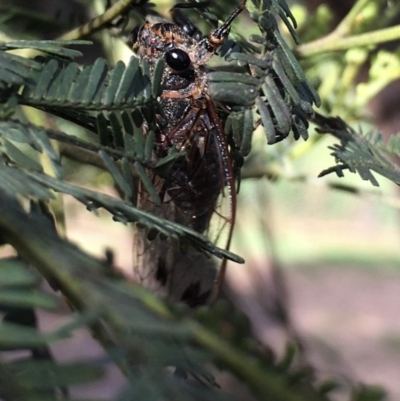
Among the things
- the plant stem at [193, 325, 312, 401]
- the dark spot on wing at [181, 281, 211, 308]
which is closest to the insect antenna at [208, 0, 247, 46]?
the dark spot on wing at [181, 281, 211, 308]

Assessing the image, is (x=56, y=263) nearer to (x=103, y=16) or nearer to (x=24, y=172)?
(x=24, y=172)

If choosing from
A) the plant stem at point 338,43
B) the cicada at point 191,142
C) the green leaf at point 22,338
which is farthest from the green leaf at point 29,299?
the plant stem at point 338,43

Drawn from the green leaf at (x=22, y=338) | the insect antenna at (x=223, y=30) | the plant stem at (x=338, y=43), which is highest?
the plant stem at (x=338, y=43)

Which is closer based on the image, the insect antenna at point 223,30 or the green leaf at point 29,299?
the green leaf at point 29,299

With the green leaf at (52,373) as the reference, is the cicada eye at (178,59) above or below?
above

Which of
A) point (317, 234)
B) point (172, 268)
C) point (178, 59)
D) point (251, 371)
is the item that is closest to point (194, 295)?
point (172, 268)

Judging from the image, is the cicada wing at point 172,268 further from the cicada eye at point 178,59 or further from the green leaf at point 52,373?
the green leaf at point 52,373
